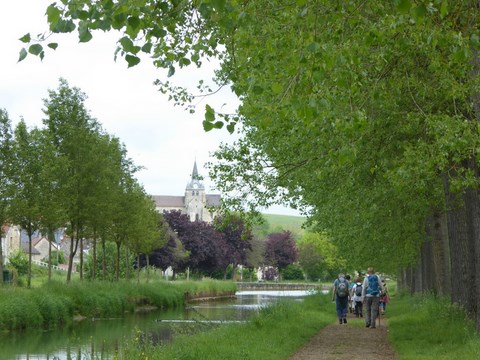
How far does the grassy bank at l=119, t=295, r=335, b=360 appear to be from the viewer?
14.2m

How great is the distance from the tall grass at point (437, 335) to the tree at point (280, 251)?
106 m

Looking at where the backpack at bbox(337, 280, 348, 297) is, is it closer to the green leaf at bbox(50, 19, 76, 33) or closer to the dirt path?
the dirt path

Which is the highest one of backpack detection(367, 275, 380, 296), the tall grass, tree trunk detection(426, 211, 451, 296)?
tree trunk detection(426, 211, 451, 296)

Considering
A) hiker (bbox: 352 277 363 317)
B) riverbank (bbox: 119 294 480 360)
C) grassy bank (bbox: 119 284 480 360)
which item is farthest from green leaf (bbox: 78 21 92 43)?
hiker (bbox: 352 277 363 317)

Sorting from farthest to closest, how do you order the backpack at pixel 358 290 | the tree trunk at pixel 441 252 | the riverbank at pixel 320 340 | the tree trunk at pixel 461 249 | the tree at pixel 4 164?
the tree at pixel 4 164, the backpack at pixel 358 290, the tree trunk at pixel 441 252, the tree trunk at pixel 461 249, the riverbank at pixel 320 340

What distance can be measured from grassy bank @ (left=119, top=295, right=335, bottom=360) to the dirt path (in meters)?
0.35

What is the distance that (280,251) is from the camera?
427ft

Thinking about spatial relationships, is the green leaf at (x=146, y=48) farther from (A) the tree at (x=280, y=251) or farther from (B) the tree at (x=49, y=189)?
(A) the tree at (x=280, y=251)

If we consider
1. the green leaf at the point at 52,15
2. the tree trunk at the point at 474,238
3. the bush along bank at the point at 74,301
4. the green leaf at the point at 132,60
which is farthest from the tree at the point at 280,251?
the green leaf at the point at 52,15

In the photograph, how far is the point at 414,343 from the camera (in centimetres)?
1745

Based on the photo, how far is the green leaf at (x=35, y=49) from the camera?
248 inches

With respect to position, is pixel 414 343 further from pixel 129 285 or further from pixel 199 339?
pixel 129 285

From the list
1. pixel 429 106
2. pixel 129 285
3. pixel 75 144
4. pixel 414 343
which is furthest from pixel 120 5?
pixel 129 285

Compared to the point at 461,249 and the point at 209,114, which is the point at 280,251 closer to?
the point at 461,249
